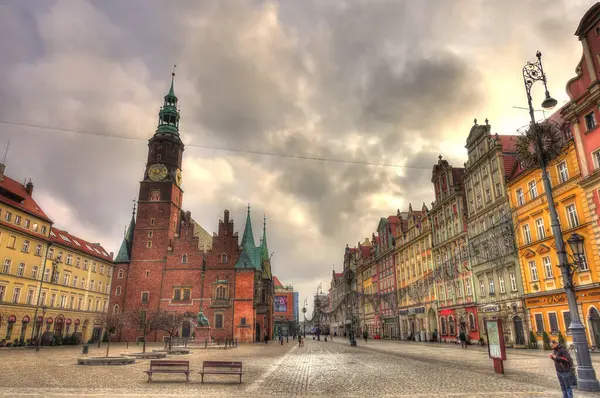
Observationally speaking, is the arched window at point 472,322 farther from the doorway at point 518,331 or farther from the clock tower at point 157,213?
the clock tower at point 157,213

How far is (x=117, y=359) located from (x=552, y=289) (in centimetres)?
3024

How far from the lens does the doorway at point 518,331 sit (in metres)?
33.5

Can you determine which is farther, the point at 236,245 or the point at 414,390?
the point at 236,245

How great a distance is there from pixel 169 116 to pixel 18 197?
29824 mm

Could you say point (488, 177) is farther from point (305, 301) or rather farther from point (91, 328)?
point (305, 301)

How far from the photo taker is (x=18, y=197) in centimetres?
4766

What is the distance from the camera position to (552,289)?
2978 centimetres

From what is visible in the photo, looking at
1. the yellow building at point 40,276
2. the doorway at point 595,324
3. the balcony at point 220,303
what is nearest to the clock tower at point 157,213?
the yellow building at point 40,276

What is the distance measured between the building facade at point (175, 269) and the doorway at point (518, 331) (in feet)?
116

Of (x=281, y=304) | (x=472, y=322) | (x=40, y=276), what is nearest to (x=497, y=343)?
(x=472, y=322)

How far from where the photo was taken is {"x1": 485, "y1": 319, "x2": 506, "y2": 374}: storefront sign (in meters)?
15.4

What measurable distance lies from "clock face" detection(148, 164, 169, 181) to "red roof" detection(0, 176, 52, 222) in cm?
1749

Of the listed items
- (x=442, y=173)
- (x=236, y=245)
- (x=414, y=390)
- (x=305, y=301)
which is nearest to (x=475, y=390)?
(x=414, y=390)

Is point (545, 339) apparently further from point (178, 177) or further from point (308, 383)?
point (178, 177)
